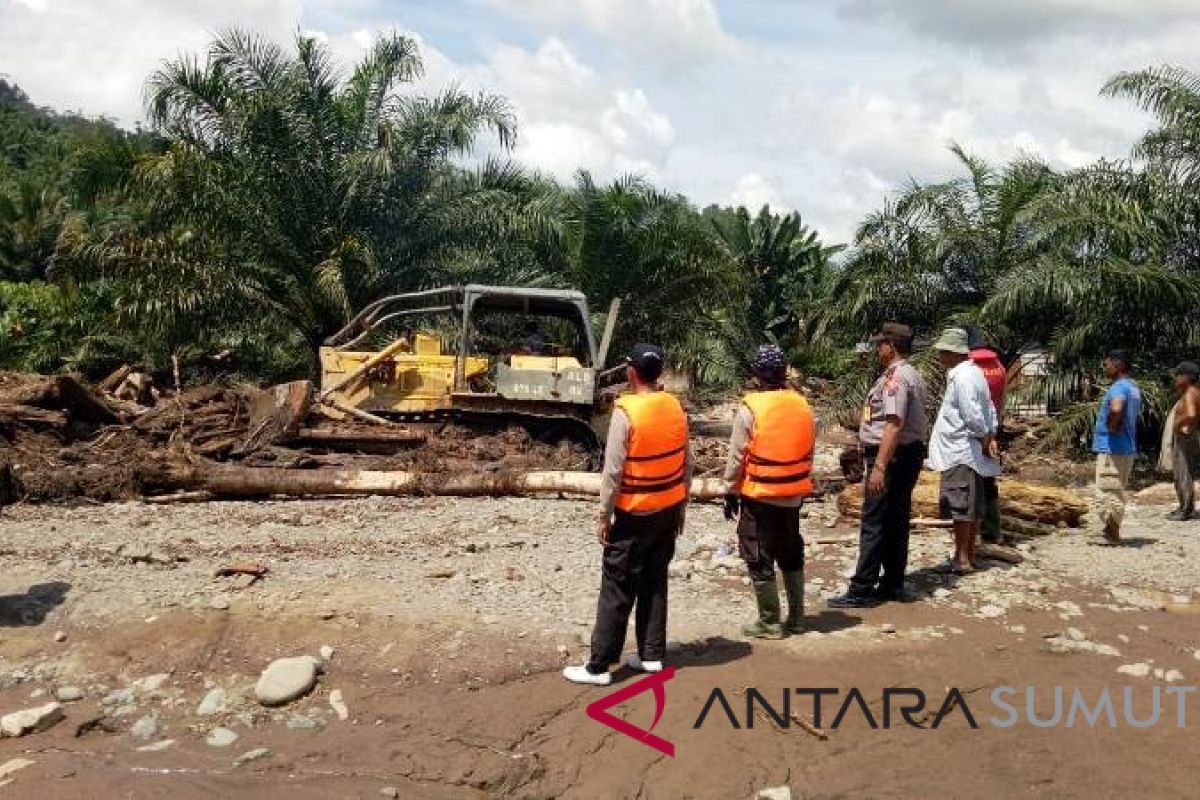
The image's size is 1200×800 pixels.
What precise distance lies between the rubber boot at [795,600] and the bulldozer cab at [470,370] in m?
6.30

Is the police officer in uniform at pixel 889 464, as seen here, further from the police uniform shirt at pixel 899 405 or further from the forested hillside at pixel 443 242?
the forested hillside at pixel 443 242

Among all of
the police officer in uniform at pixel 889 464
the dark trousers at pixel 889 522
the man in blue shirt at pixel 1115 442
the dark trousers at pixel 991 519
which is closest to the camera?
the police officer in uniform at pixel 889 464

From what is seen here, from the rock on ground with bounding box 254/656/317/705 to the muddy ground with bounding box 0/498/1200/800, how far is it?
0.18ft

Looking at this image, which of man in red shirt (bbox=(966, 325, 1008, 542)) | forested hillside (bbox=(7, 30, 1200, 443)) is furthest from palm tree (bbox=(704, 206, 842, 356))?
man in red shirt (bbox=(966, 325, 1008, 542))

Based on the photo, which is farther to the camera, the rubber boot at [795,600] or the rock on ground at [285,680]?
the rubber boot at [795,600]

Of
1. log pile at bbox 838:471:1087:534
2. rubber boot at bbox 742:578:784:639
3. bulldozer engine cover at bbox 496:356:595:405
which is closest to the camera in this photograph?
rubber boot at bbox 742:578:784:639

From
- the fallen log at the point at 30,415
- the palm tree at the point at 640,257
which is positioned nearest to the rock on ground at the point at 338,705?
the fallen log at the point at 30,415

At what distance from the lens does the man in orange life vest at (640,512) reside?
5090 millimetres

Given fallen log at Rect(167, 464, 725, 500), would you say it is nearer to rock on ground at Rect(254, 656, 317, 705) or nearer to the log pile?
the log pile

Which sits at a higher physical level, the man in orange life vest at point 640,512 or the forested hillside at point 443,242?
the forested hillside at point 443,242

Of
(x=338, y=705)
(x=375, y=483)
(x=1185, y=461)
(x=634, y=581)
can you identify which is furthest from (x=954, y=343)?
(x=375, y=483)

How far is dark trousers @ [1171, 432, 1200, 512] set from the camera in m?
9.12

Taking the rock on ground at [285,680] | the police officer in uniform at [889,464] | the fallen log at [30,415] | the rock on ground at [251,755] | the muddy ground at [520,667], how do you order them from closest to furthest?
1. the muddy ground at [520,667]
2. the rock on ground at [251,755]
3. the rock on ground at [285,680]
4. the police officer in uniform at [889,464]
5. the fallen log at [30,415]

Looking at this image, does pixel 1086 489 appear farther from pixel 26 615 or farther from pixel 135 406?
pixel 135 406
